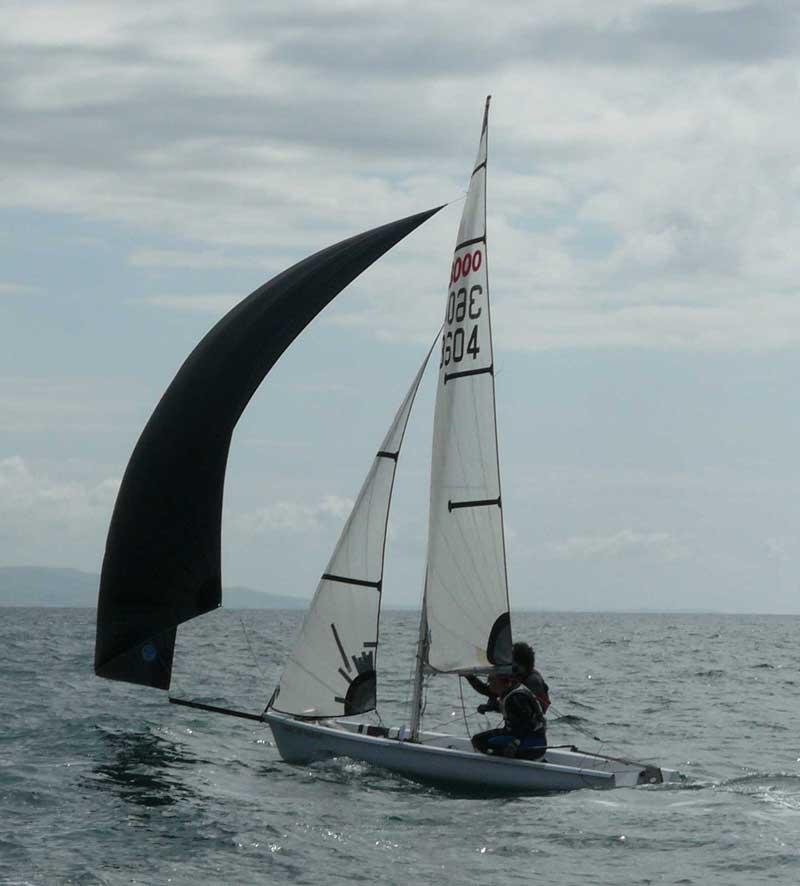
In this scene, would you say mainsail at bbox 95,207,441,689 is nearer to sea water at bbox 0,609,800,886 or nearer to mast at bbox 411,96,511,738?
sea water at bbox 0,609,800,886

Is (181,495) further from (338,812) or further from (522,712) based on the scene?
(522,712)

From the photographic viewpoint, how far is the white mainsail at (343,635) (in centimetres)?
1413

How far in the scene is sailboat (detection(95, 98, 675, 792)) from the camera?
1361 centimetres

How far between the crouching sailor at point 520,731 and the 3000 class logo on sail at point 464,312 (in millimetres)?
3344

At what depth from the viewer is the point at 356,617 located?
14227 millimetres

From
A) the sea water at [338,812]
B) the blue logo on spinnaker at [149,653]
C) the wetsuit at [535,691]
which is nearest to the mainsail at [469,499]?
the wetsuit at [535,691]


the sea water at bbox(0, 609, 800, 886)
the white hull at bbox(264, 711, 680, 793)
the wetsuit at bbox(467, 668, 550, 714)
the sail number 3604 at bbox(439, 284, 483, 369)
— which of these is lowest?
the sea water at bbox(0, 609, 800, 886)

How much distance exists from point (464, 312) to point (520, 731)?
4.21 meters

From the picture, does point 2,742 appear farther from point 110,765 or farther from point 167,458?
point 167,458

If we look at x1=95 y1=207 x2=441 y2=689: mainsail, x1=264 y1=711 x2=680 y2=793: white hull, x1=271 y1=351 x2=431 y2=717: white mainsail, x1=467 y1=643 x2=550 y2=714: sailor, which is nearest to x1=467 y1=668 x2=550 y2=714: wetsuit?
x1=467 y1=643 x2=550 y2=714: sailor

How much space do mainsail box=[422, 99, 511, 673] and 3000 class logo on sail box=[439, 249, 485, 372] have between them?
0.01m

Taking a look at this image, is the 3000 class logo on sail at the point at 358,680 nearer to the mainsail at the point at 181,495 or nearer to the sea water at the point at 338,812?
the sea water at the point at 338,812

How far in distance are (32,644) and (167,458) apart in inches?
1139

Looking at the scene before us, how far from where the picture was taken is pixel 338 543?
14.4 meters
